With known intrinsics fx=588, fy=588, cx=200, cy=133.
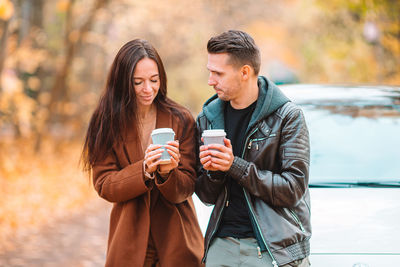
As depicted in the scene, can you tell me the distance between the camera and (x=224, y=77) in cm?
283

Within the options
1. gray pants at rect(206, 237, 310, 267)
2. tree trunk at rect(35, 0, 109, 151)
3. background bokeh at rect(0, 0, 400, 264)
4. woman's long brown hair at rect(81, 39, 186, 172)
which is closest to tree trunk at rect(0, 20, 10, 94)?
background bokeh at rect(0, 0, 400, 264)

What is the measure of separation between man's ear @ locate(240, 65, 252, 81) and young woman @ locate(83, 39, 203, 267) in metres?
0.45

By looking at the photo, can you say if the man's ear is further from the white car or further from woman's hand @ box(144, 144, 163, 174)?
the white car

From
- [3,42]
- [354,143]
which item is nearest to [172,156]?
[354,143]

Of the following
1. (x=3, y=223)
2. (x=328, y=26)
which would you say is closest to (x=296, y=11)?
(x=328, y=26)

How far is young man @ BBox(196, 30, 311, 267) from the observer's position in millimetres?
2658

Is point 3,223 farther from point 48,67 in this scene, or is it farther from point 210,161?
point 48,67

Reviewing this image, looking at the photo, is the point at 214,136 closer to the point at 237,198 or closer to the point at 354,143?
the point at 237,198

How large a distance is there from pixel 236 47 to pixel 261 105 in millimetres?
303

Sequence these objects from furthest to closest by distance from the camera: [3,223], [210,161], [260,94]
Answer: [3,223] → [260,94] → [210,161]

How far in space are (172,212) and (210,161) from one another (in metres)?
0.60

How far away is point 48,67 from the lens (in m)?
16.4

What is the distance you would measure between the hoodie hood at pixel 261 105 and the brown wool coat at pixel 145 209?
0.21 metres

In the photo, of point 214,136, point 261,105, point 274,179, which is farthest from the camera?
point 261,105
